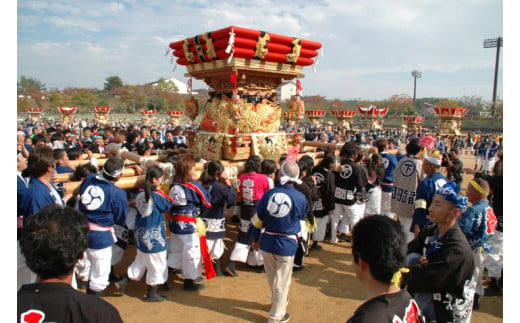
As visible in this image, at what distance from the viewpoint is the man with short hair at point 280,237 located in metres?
3.27

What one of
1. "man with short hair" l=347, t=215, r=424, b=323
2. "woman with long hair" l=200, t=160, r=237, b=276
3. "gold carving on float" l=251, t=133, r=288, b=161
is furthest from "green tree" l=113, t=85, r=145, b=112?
"man with short hair" l=347, t=215, r=424, b=323

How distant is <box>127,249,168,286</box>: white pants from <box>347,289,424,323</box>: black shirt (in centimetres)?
289

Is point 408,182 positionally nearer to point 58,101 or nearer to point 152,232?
point 152,232

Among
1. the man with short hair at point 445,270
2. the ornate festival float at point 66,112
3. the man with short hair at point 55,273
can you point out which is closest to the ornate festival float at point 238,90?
the man with short hair at point 445,270

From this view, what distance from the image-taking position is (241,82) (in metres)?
5.60

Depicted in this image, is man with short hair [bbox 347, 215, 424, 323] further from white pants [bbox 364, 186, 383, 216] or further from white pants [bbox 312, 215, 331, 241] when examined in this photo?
white pants [bbox 364, 186, 383, 216]

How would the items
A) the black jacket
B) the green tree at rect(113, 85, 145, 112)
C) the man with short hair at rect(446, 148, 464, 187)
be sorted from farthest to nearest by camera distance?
the green tree at rect(113, 85, 145, 112) < the man with short hair at rect(446, 148, 464, 187) < the black jacket

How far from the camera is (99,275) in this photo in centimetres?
326

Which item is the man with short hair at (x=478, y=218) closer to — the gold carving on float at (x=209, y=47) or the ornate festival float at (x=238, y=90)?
the ornate festival float at (x=238, y=90)

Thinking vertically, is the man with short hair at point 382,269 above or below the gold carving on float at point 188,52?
below

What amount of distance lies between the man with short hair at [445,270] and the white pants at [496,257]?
103 inches

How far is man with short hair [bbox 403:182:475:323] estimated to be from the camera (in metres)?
2.04

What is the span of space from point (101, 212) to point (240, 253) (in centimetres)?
206

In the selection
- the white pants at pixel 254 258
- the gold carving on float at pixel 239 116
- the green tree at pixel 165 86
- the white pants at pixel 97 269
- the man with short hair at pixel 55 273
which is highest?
the green tree at pixel 165 86
